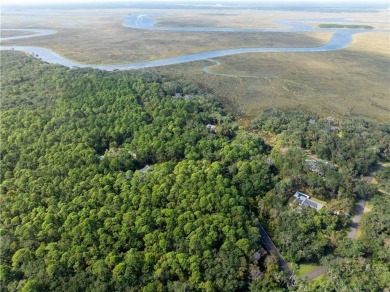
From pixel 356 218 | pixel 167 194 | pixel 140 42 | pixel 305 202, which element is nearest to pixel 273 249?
pixel 305 202

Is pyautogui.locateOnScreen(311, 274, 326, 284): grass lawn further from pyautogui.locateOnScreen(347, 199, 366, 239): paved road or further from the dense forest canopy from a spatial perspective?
pyautogui.locateOnScreen(347, 199, 366, 239): paved road

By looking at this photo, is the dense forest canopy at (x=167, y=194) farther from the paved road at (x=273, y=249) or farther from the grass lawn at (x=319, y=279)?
the grass lawn at (x=319, y=279)

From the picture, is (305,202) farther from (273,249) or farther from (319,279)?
(319,279)

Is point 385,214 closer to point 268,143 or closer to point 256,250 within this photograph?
point 256,250

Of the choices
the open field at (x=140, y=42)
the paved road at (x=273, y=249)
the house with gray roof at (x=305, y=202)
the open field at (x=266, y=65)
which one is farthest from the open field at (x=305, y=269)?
the open field at (x=140, y=42)

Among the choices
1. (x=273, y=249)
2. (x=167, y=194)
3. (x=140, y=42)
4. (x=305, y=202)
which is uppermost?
(x=140, y=42)

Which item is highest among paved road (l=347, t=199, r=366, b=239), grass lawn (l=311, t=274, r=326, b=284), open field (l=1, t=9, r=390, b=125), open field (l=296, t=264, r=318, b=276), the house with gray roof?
open field (l=1, t=9, r=390, b=125)

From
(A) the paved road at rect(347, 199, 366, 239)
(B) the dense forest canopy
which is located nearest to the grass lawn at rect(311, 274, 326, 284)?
(B) the dense forest canopy
